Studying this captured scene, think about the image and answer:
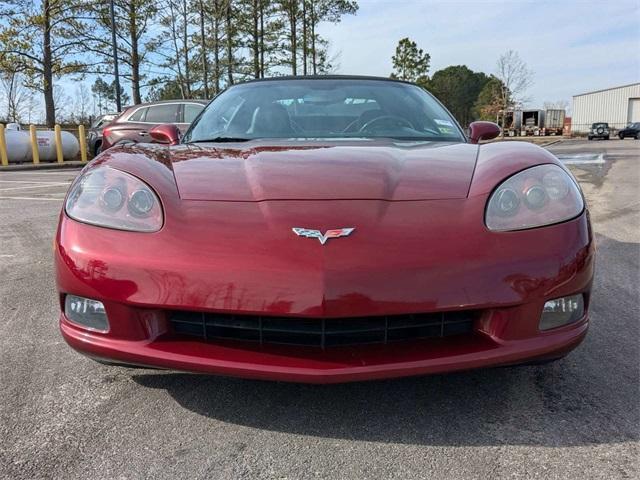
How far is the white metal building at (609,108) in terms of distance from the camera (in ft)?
197

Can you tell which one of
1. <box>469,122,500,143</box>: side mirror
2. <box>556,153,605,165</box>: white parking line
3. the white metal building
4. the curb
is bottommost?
the curb

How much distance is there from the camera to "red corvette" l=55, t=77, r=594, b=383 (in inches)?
63.7

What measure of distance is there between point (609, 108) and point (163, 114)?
2466 inches

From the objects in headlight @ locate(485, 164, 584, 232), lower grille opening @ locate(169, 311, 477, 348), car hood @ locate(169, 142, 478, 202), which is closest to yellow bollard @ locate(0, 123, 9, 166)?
car hood @ locate(169, 142, 478, 202)

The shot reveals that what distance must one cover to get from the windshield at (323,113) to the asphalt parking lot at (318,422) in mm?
1256

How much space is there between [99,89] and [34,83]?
115 feet

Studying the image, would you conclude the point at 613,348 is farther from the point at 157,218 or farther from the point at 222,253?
the point at 157,218

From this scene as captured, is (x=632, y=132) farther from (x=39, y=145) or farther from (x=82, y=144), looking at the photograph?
(x=39, y=145)

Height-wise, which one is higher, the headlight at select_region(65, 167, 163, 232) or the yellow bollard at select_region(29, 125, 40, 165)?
the headlight at select_region(65, 167, 163, 232)

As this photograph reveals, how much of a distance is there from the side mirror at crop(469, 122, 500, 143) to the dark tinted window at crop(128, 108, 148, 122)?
30.3 feet

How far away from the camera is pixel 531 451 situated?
1.66 meters

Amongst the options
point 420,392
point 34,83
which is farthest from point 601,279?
point 34,83

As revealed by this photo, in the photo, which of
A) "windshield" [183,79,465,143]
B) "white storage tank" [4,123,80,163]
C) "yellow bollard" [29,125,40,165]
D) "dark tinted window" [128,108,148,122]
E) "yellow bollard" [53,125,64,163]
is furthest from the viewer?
"yellow bollard" [53,125,64,163]

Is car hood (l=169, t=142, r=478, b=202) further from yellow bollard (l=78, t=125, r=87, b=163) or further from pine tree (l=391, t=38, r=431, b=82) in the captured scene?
pine tree (l=391, t=38, r=431, b=82)
